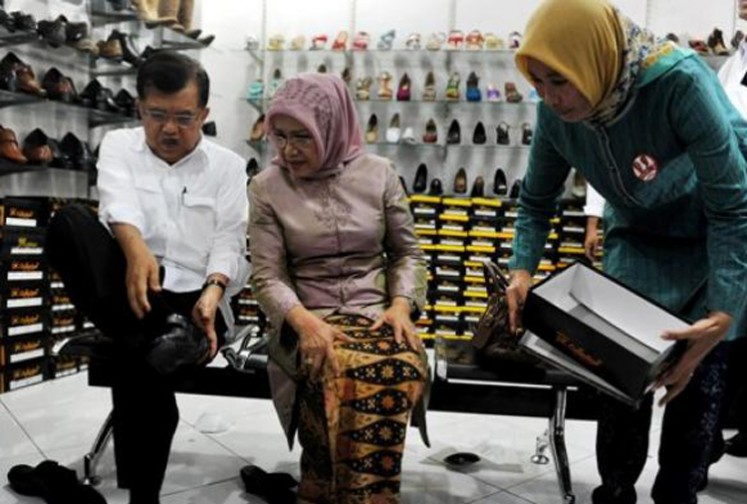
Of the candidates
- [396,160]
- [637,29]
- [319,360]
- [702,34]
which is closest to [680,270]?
[637,29]

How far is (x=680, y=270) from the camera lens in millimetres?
1337

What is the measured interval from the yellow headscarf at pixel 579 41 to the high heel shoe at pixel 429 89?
397 cm

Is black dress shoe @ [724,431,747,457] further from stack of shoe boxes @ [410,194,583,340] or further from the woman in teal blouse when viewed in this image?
stack of shoe boxes @ [410,194,583,340]

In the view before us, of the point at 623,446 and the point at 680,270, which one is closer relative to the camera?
the point at 680,270

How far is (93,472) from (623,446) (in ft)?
5.19

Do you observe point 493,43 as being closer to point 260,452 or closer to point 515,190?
point 515,190

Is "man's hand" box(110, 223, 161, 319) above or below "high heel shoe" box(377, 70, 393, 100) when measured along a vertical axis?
below

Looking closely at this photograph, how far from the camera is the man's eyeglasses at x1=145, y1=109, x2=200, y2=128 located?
67.3 inches

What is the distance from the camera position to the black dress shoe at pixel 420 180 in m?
5.01

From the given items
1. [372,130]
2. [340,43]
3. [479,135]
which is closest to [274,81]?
[340,43]

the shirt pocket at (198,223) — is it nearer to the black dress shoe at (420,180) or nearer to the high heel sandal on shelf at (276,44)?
the black dress shoe at (420,180)

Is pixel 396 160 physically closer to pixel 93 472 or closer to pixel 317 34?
pixel 317 34

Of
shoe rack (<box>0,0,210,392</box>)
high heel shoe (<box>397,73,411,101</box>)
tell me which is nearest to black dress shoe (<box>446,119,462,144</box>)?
high heel shoe (<box>397,73,411,101</box>)

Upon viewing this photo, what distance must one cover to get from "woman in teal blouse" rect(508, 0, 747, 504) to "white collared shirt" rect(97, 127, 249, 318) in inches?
33.0
